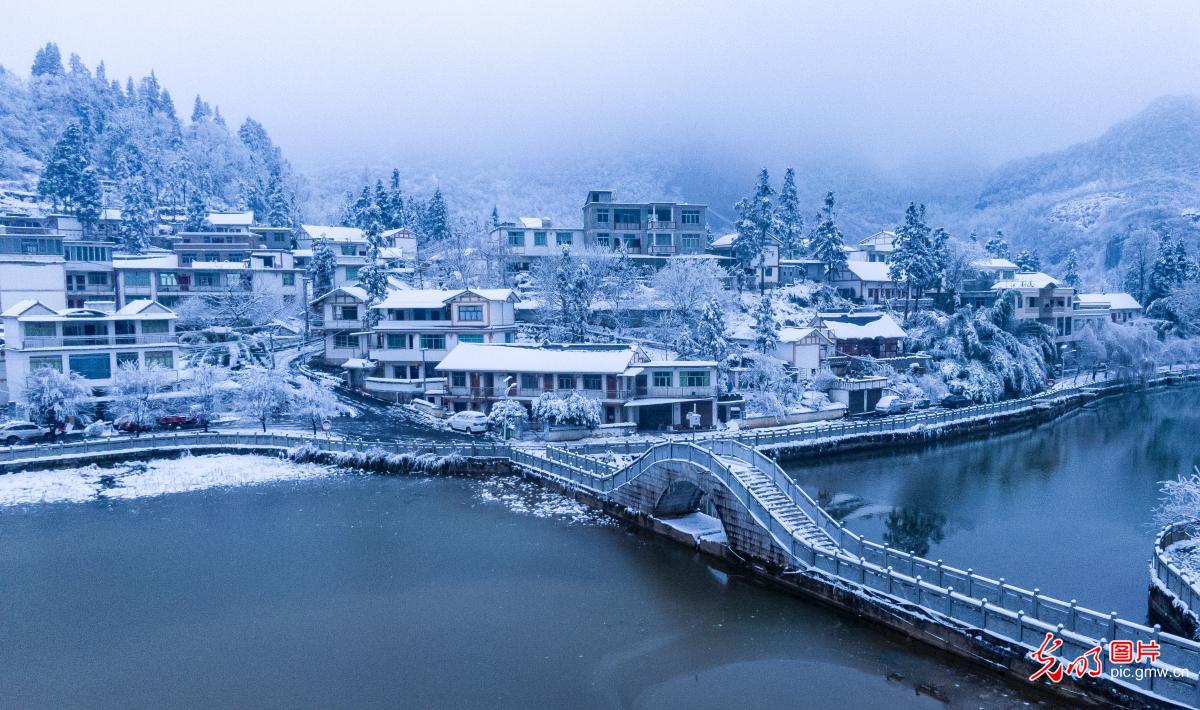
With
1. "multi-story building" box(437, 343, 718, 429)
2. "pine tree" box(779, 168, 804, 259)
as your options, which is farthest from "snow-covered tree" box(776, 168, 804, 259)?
"multi-story building" box(437, 343, 718, 429)

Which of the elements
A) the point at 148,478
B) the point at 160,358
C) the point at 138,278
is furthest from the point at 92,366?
the point at 138,278

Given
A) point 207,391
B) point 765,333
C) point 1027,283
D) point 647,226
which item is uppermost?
point 647,226

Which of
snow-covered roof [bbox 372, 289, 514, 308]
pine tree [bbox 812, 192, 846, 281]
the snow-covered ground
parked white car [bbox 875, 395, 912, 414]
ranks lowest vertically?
the snow-covered ground

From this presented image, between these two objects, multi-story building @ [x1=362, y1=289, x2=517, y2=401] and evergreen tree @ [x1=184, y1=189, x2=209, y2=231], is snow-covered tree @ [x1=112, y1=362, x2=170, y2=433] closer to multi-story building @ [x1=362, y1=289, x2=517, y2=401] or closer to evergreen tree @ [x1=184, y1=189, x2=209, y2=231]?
multi-story building @ [x1=362, y1=289, x2=517, y2=401]

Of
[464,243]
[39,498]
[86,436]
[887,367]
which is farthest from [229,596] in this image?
[464,243]

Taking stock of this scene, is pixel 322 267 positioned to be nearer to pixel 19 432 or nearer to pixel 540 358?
pixel 19 432

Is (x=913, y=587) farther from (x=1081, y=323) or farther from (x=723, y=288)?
(x=1081, y=323)
